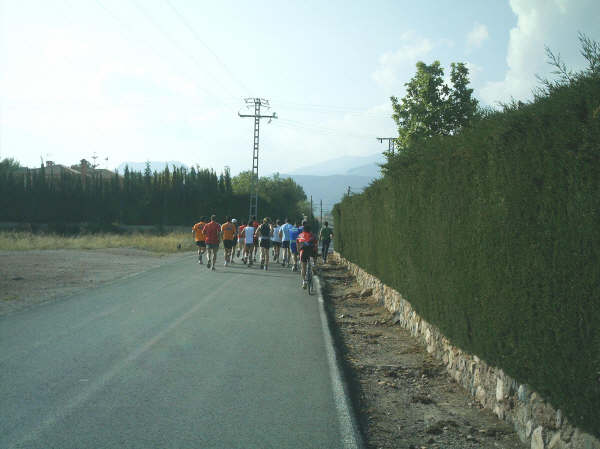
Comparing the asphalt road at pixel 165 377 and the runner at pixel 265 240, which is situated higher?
the runner at pixel 265 240

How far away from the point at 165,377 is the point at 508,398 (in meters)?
3.80

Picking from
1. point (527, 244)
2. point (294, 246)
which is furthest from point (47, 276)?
point (527, 244)

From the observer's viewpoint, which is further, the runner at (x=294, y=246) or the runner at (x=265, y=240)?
the runner at (x=265, y=240)

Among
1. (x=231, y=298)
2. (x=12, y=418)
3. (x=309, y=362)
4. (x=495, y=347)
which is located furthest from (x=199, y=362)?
(x=231, y=298)

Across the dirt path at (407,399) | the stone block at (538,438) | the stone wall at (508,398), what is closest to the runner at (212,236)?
the dirt path at (407,399)

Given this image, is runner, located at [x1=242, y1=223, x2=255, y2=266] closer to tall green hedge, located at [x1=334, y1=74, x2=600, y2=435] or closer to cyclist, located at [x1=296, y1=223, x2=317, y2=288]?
cyclist, located at [x1=296, y1=223, x2=317, y2=288]

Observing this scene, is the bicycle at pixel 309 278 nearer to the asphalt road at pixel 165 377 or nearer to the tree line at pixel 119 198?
the asphalt road at pixel 165 377

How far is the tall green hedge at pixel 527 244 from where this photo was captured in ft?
12.0

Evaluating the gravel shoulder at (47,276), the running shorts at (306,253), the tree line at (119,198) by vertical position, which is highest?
the tree line at (119,198)

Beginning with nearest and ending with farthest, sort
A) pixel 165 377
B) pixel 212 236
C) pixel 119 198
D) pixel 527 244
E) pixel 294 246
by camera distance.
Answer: pixel 527 244, pixel 165 377, pixel 212 236, pixel 294 246, pixel 119 198

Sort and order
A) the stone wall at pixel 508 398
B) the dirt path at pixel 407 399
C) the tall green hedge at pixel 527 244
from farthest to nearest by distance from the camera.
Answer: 1. the dirt path at pixel 407 399
2. the stone wall at pixel 508 398
3. the tall green hedge at pixel 527 244

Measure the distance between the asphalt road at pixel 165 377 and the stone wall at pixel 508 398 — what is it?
1649 millimetres

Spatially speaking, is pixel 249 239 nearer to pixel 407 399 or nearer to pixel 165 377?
pixel 165 377

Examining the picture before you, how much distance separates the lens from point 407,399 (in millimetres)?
6406
